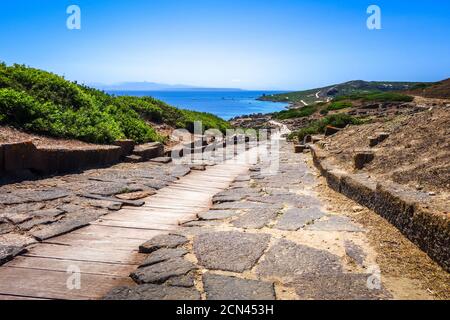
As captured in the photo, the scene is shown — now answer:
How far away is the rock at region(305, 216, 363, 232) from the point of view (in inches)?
165

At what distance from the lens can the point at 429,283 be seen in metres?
2.89

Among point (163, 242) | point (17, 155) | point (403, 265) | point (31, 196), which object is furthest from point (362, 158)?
point (17, 155)

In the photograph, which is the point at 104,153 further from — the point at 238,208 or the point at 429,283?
the point at 429,283

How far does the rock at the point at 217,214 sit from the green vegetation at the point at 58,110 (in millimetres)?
4792

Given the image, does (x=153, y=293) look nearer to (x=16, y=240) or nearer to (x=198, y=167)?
(x=16, y=240)

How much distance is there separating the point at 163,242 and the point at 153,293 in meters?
1.04

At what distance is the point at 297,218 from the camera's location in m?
Result: 4.62

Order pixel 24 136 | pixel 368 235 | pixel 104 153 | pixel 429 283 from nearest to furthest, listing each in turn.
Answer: pixel 429 283
pixel 368 235
pixel 24 136
pixel 104 153

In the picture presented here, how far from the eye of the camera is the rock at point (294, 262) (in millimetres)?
3059

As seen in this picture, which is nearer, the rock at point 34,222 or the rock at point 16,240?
the rock at point 16,240

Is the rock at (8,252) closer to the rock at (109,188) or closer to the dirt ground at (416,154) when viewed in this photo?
the rock at (109,188)

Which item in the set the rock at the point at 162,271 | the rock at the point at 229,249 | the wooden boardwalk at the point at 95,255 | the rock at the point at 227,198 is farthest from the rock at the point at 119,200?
the rock at the point at 162,271
